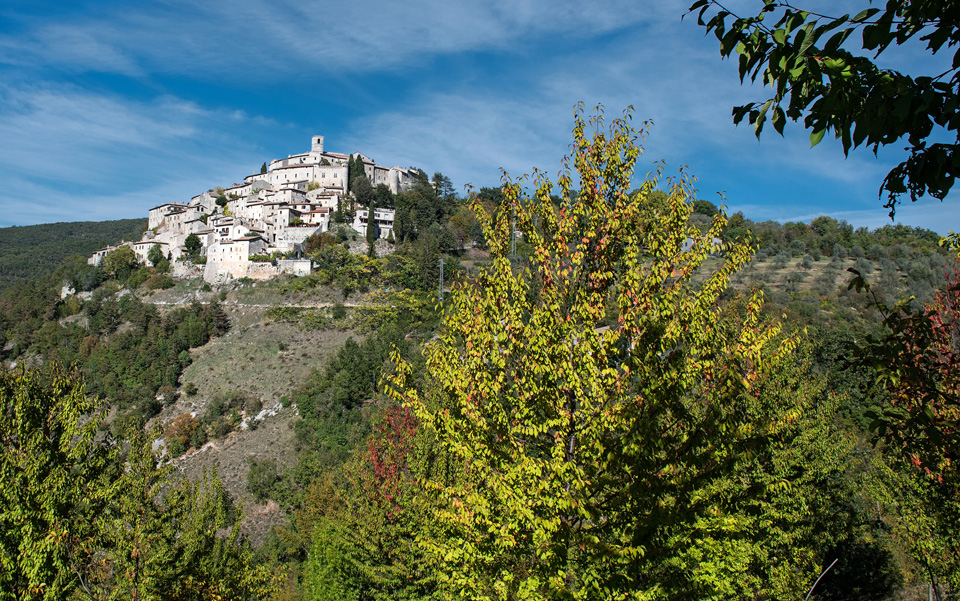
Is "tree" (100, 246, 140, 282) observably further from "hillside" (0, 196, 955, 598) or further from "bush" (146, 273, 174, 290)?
"bush" (146, 273, 174, 290)

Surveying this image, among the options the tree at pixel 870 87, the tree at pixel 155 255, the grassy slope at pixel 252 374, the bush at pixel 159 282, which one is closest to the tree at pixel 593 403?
the tree at pixel 870 87

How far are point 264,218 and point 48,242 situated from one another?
394ft

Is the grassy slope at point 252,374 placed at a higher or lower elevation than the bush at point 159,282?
lower

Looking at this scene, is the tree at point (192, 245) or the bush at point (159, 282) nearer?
the bush at point (159, 282)

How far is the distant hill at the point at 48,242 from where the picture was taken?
440ft

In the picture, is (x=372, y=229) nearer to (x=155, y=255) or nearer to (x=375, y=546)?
(x=155, y=255)

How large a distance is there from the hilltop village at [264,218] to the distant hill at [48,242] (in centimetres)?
4042

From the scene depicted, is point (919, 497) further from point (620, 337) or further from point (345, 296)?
point (345, 296)

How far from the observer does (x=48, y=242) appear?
163 m

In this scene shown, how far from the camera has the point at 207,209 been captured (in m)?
94.2

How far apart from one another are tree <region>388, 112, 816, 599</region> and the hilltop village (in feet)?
235

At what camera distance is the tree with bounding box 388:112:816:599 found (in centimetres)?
571

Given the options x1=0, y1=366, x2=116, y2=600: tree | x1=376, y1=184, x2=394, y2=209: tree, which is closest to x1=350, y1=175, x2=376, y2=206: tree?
x1=376, y1=184, x2=394, y2=209: tree

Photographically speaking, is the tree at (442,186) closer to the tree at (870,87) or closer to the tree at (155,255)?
the tree at (155,255)
